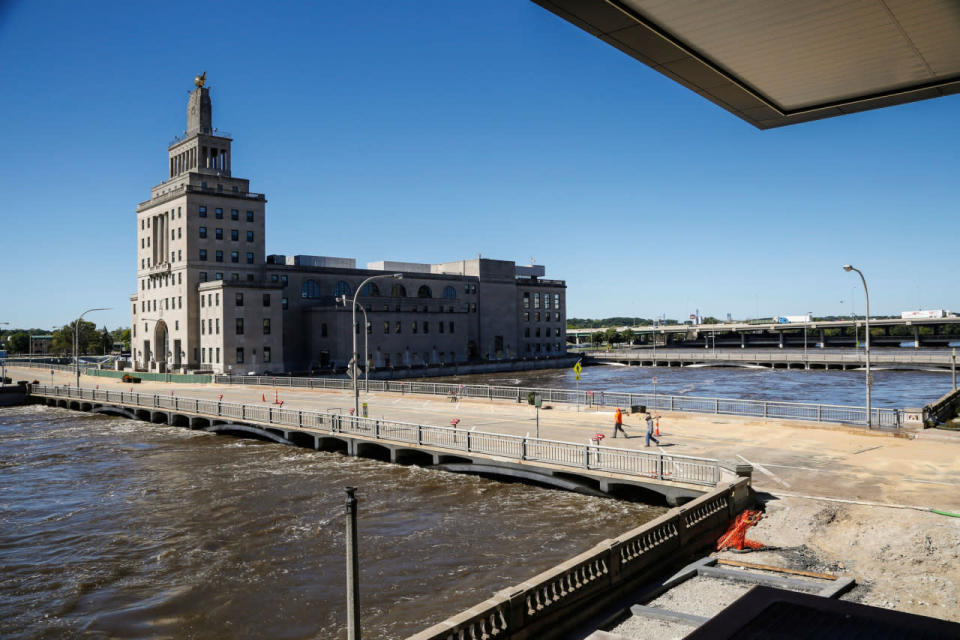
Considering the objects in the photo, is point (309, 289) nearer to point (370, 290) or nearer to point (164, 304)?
point (370, 290)

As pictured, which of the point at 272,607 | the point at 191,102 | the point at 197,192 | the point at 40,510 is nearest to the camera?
the point at 272,607

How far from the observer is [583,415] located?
40.5 meters

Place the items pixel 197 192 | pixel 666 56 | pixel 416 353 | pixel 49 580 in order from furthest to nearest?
pixel 416 353 → pixel 197 192 → pixel 49 580 → pixel 666 56

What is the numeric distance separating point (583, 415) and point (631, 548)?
25.2 meters

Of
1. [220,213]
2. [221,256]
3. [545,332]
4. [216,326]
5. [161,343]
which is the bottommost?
[161,343]

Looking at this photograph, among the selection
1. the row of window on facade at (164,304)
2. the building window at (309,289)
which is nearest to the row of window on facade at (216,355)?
the row of window on facade at (164,304)

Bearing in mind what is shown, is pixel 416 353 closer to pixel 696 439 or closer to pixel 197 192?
pixel 197 192

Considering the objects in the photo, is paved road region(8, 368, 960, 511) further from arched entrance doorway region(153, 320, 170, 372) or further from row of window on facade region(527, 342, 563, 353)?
row of window on facade region(527, 342, 563, 353)

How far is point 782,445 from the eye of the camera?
29.0 meters

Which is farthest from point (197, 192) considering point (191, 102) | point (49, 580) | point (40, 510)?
point (49, 580)

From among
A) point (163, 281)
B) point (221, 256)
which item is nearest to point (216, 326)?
point (221, 256)

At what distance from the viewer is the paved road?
21.3 m

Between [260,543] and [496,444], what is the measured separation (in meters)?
10.4

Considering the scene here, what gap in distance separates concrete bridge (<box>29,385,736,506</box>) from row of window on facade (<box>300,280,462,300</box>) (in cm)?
5786
